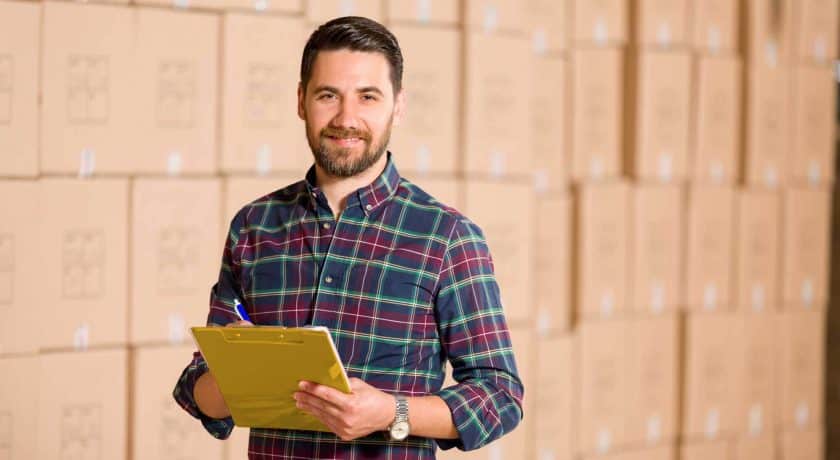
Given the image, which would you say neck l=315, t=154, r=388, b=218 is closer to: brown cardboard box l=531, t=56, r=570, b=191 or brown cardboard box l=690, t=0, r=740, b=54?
brown cardboard box l=531, t=56, r=570, b=191

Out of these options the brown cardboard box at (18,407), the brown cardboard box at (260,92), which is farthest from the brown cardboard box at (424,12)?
the brown cardboard box at (18,407)

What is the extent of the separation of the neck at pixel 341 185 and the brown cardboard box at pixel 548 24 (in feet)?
6.55

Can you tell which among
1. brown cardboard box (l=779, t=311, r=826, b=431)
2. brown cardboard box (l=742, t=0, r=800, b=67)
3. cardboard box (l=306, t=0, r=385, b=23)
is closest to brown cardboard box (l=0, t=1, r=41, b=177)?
cardboard box (l=306, t=0, r=385, b=23)

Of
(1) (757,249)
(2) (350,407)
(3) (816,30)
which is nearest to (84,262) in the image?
(2) (350,407)

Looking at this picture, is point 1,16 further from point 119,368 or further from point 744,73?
point 744,73

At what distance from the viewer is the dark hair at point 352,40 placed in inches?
66.4

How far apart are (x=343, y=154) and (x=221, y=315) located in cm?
32

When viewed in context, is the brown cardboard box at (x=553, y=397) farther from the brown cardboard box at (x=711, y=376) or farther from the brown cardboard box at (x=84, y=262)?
the brown cardboard box at (x=84, y=262)

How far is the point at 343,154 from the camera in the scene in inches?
66.8

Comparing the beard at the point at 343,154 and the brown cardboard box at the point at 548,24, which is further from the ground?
the brown cardboard box at the point at 548,24

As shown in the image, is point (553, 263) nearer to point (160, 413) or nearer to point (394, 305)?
point (160, 413)

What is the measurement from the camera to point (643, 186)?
155 inches

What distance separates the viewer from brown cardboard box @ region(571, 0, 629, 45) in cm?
379

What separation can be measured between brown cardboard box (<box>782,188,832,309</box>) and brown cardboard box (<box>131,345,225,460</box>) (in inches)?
92.5
